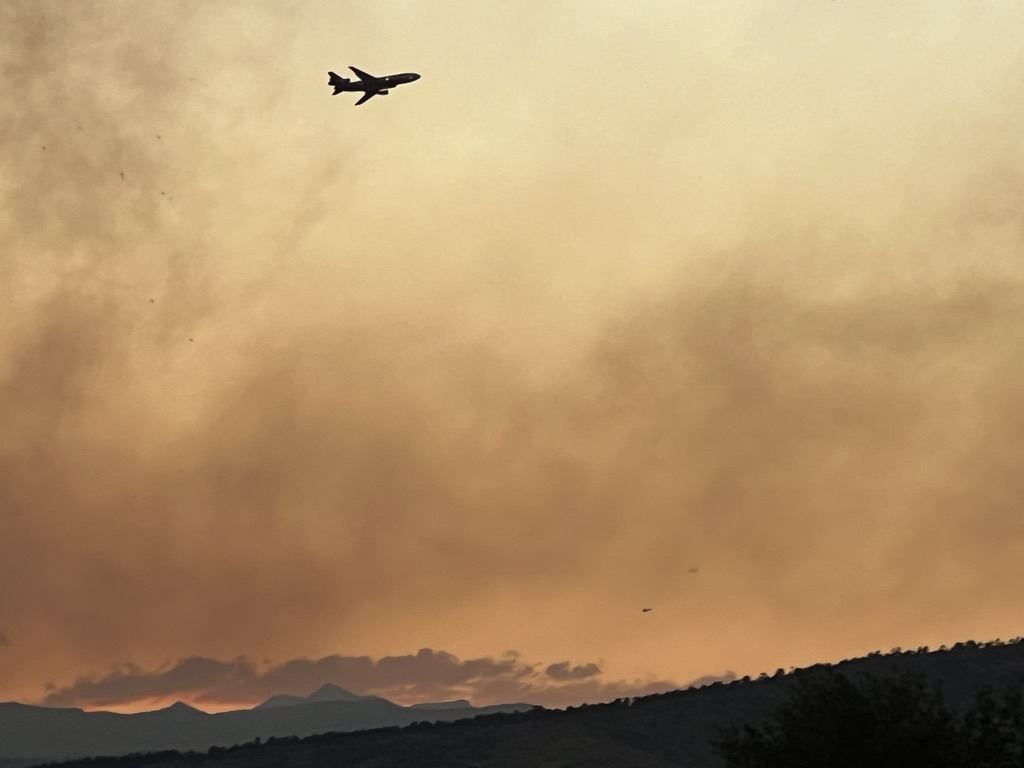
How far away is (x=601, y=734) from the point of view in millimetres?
152500

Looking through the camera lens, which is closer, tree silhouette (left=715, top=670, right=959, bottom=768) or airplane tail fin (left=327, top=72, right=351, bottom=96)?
tree silhouette (left=715, top=670, right=959, bottom=768)

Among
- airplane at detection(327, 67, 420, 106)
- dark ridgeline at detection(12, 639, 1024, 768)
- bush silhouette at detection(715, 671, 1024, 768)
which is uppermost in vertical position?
airplane at detection(327, 67, 420, 106)

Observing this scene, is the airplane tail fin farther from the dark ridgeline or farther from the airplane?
the dark ridgeline

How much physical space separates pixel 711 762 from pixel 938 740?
77.9 m

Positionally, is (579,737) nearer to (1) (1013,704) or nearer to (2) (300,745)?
(2) (300,745)

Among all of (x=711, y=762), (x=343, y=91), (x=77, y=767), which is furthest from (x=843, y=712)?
(x=77, y=767)

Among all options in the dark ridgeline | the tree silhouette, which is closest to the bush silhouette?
the tree silhouette

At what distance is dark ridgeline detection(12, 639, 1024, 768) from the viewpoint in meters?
146

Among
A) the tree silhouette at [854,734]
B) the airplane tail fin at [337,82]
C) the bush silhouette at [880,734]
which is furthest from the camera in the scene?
the airplane tail fin at [337,82]

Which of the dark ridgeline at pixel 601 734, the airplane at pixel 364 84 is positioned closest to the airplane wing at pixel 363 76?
the airplane at pixel 364 84

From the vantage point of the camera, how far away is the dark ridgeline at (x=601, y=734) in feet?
479

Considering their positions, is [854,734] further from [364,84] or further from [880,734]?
[364,84]

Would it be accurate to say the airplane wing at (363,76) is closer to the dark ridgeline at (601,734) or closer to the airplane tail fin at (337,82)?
the airplane tail fin at (337,82)

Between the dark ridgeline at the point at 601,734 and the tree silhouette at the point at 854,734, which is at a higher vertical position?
the dark ridgeline at the point at 601,734
